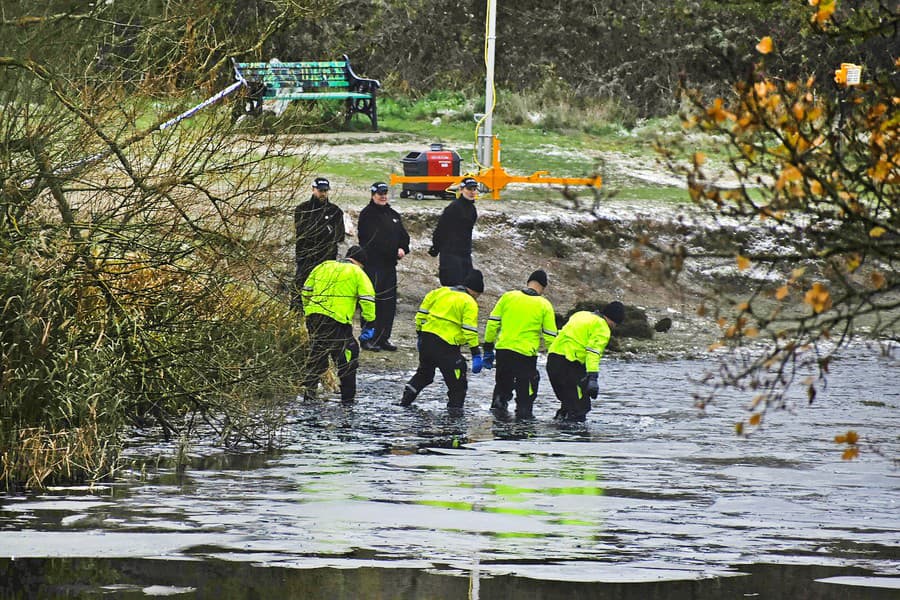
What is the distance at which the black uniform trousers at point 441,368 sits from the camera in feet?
57.8

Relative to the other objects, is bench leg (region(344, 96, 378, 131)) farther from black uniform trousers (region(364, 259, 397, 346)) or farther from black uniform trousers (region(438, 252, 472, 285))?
black uniform trousers (region(364, 259, 397, 346))

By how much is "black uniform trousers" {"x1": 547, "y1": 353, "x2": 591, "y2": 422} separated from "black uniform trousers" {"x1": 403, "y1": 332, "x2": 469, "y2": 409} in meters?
1.03

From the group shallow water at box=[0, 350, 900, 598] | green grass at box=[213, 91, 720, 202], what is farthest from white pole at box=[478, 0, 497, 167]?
shallow water at box=[0, 350, 900, 598]

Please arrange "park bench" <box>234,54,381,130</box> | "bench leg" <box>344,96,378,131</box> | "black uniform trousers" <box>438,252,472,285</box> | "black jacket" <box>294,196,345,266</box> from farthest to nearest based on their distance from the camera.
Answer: "bench leg" <box>344,96,378,131</box>
"park bench" <box>234,54,381,130</box>
"black uniform trousers" <box>438,252,472,285</box>
"black jacket" <box>294,196,345,266</box>

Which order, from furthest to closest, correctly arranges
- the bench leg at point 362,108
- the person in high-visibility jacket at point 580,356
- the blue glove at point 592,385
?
the bench leg at point 362,108
the person in high-visibility jacket at point 580,356
the blue glove at point 592,385

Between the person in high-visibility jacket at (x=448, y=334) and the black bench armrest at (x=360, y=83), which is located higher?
the black bench armrest at (x=360, y=83)

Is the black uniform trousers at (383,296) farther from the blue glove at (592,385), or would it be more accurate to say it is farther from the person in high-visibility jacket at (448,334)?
the blue glove at (592,385)

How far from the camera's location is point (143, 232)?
13445 mm

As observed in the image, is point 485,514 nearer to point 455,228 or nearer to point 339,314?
point 339,314

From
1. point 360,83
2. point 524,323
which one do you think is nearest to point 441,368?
point 524,323

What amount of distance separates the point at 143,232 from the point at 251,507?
9.45 feet

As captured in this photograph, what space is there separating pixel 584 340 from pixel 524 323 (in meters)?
0.67

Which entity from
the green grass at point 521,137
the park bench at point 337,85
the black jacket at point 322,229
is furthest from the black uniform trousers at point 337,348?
the park bench at point 337,85

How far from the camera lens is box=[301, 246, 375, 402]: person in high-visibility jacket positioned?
1762 centimetres
